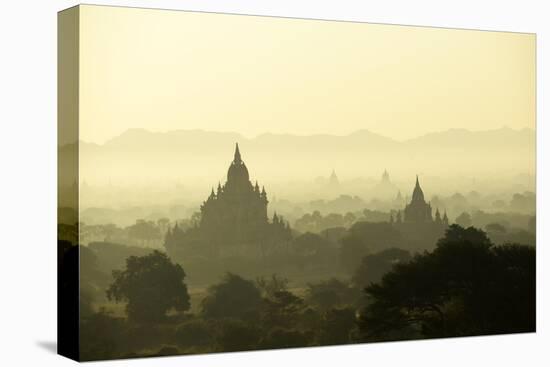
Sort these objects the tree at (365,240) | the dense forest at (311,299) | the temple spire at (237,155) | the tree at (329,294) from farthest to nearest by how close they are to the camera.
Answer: the tree at (365,240), the tree at (329,294), the temple spire at (237,155), the dense forest at (311,299)

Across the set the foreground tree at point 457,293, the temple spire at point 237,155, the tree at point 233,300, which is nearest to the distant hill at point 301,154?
the temple spire at point 237,155

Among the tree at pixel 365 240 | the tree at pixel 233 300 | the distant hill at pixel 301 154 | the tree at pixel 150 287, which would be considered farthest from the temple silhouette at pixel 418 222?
the tree at pixel 150 287

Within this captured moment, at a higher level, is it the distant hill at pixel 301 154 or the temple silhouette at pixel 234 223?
the distant hill at pixel 301 154

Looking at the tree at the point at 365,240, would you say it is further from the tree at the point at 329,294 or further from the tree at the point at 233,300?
the tree at the point at 233,300

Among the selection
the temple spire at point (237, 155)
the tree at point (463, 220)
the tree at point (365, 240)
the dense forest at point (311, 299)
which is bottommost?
the dense forest at point (311, 299)

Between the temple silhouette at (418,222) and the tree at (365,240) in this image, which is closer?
the tree at (365,240)

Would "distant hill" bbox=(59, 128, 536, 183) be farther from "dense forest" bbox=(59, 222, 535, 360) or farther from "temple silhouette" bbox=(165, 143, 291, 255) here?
"dense forest" bbox=(59, 222, 535, 360)

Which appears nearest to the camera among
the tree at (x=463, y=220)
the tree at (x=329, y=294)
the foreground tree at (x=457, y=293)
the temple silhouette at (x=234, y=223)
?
the temple silhouette at (x=234, y=223)

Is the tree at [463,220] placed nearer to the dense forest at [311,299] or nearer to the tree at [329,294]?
the dense forest at [311,299]

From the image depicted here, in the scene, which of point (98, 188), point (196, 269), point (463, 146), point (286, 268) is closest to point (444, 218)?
point (463, 146)

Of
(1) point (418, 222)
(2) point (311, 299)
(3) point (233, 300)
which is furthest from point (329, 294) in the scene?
(1) point (418, 222)
